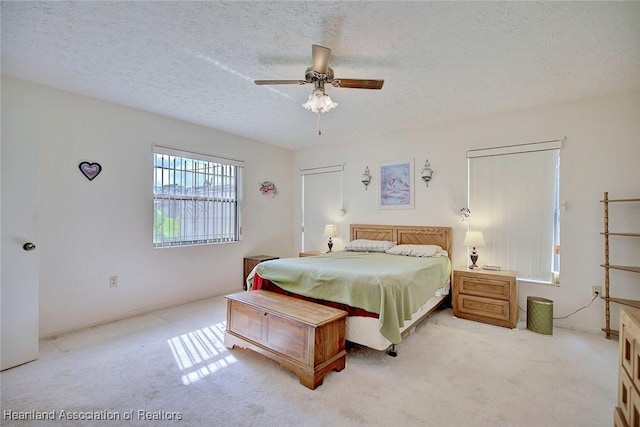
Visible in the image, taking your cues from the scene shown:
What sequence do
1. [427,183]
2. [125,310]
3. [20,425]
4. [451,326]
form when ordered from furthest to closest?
A: [427,183] → [125,310] → [451,326] → [20,425]

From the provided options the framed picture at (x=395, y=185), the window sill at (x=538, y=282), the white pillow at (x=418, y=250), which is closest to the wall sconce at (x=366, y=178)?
the framed picture at (x=395, y=185)

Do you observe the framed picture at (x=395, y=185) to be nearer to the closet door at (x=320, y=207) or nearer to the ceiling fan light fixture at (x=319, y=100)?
the closet door at (x=320, y=207)

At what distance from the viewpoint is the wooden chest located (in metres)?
2.05

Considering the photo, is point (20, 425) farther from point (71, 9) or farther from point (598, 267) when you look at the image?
point (598, 267)

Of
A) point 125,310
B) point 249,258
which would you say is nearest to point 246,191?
point 249,258

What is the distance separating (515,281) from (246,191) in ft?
12.5

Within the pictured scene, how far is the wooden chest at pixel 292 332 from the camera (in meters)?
2.05

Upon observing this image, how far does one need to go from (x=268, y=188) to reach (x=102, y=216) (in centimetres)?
247

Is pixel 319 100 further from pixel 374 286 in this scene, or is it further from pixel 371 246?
pixel 371 246

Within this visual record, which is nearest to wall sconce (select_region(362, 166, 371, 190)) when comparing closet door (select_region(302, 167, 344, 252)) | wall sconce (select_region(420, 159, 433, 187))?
closet door (select_region(302, 167, 344, 252))

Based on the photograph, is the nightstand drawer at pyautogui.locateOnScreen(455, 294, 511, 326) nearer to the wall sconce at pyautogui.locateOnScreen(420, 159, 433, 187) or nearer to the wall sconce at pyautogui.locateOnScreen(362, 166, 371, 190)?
the wall sconce at pyautogui.locateOnScreen(420, 159, 433, 187)

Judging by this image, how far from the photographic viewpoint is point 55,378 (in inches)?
83.5

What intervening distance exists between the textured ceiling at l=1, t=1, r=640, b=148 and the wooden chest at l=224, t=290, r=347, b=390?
6.45 feet

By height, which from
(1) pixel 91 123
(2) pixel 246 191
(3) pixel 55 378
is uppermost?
(1) pixel 91 123
